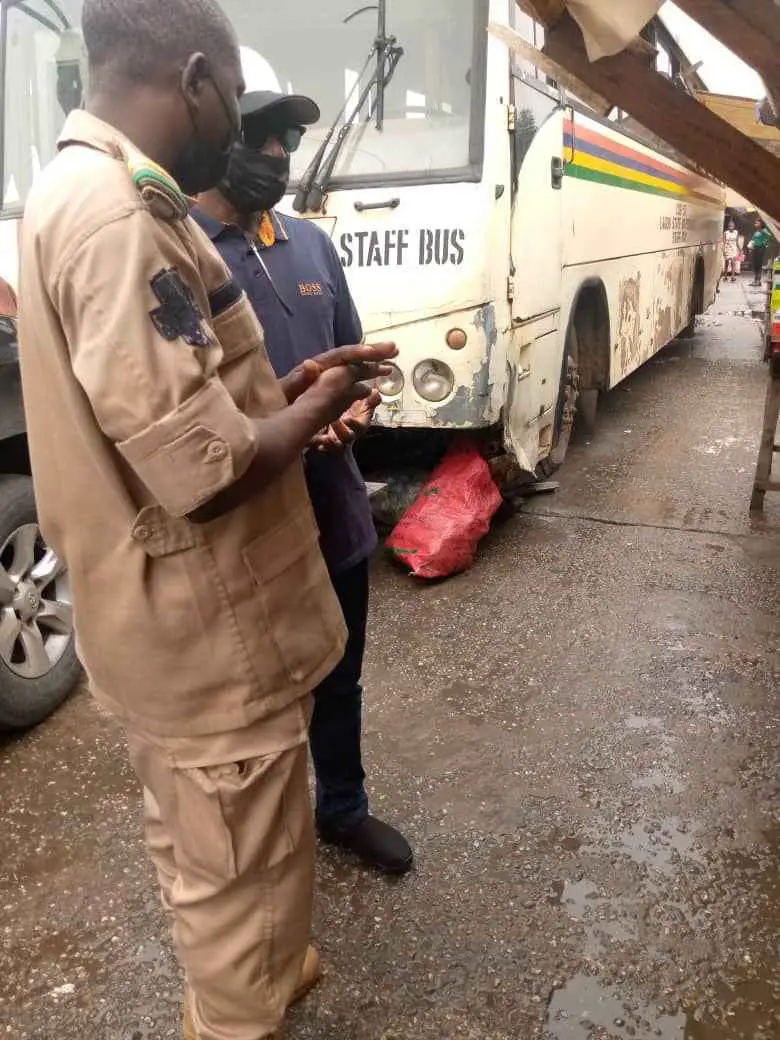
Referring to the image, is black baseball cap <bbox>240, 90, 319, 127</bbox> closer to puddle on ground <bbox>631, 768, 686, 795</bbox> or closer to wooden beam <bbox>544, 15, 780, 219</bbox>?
wooden beam <bbox>544, 15, 780, 219</bbox>

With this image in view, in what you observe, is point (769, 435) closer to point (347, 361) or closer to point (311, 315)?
point (311, 315)

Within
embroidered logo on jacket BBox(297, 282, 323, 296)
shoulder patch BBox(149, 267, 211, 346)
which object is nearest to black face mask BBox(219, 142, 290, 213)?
embroidered logo on jacket BBox(297, 282, 323, 296)

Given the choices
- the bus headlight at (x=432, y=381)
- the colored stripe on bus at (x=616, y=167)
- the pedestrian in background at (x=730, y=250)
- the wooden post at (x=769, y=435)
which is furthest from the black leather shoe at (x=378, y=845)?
the pedestrian in background at (x=730, y=250)

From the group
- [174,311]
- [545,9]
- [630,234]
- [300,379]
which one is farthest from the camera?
[630,234]

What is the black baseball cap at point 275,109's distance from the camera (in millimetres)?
1859

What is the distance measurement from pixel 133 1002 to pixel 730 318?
621 inches

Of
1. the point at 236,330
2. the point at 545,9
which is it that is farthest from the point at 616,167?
the point at 236,330

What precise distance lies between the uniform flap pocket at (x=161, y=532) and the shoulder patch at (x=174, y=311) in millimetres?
267

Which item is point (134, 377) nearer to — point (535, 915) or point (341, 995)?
point (341, 995)

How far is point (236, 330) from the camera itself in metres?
1.36

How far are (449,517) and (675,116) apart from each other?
2395mm

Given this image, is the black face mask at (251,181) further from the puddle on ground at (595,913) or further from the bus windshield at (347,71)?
the bus windshield at (347,71)

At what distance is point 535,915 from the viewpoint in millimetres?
2178

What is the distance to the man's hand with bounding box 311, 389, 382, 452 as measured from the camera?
186cm
